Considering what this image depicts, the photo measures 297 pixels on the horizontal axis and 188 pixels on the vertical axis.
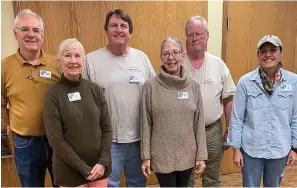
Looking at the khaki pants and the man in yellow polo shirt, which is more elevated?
the man in yellow polo shirt

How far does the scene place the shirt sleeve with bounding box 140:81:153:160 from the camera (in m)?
1.66

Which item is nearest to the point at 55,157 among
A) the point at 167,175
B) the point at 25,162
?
the point at 25,162

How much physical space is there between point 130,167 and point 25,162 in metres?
0.66

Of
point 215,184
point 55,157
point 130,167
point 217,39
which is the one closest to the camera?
point 55,157

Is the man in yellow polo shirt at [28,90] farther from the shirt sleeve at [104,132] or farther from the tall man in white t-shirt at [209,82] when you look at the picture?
the tall man in white t-shirt at [209,82]

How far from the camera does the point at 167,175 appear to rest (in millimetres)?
1680

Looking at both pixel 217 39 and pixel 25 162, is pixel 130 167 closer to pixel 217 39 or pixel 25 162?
pixel 25 162

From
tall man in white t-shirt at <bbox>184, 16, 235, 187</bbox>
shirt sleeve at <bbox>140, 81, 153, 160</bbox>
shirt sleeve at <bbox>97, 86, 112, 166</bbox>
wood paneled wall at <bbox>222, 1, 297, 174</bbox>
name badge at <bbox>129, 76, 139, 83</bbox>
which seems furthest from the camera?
wood paneled wall at <bbox>222, 1, 297, 174</bbox>

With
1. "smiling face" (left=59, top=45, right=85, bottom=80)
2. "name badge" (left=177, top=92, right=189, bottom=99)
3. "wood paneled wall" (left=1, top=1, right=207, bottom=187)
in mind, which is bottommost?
"name badge" (left=177, top=92, right=189, bottom=99)

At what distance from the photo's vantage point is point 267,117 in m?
1.70

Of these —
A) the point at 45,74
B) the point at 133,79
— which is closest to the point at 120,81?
the point at 133,79

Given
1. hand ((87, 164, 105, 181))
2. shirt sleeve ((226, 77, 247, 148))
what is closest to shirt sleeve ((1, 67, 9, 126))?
hand ((87, 164, 105, 181))

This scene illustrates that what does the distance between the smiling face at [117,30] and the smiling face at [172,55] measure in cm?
27

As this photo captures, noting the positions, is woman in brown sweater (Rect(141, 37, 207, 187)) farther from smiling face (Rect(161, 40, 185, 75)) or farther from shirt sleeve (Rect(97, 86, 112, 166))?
shirt sleeve (Rect(97, 86, 112, 166))
